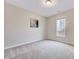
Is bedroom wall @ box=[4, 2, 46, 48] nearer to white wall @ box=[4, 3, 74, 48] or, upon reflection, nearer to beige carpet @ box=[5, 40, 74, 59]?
white wall @ box=[4, 3, 74, 48]

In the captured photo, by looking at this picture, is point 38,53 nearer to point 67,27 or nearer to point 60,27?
point 67,27

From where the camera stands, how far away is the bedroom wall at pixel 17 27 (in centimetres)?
387

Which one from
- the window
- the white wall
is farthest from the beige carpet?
the window

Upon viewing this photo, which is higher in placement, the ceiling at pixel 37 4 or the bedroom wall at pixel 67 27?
the ceiling at pixel 37 4

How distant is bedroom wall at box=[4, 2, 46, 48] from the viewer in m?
3.87

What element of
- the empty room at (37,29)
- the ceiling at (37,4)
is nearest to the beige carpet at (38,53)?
the empty room at (37,29)

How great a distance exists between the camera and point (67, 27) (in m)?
5.39

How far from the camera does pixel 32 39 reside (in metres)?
5.74

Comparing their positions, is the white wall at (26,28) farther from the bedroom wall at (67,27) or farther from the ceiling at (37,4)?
the ceiling at (37,4)
